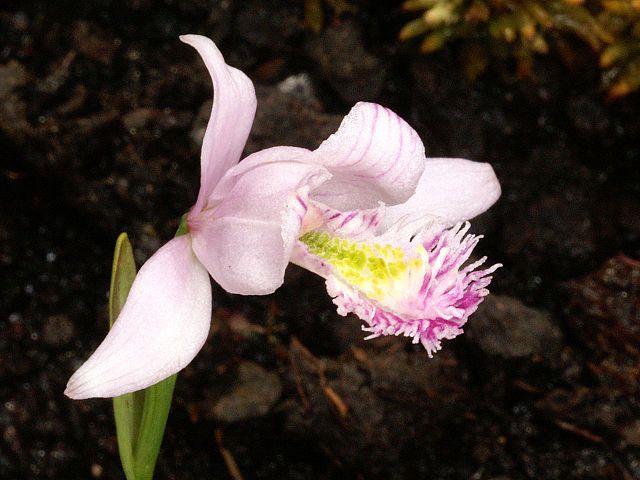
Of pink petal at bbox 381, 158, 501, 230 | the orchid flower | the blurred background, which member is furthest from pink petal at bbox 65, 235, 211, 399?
the blurred background

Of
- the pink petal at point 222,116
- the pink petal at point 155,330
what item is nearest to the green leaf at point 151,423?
the pink petal at point 155,330

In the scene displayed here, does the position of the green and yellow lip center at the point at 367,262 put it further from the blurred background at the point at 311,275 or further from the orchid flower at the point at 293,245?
the blurred background at the point at 311,275

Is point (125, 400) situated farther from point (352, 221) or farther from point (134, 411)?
point (352, 221)

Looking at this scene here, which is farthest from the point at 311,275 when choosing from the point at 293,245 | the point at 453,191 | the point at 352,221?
the point at 293,245

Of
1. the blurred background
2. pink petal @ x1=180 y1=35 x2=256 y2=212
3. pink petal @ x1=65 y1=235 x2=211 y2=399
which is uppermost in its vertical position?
pink petal @ x1=180 y1=35 x2=256 y2=212

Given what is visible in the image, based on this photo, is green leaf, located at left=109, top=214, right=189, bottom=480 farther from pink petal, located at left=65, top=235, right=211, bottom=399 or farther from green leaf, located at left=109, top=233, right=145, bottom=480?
pink petal, located at left=65, top=235, right=211, bottom=399
